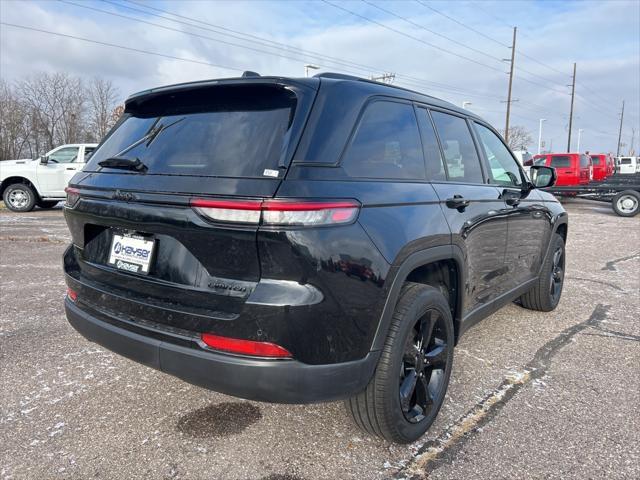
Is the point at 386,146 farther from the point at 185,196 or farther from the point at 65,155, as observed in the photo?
the point at 65,155

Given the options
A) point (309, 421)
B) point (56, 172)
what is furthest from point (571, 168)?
point (309, 421)

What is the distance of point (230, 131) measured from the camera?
2164mm

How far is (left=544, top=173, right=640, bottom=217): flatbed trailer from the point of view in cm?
1422

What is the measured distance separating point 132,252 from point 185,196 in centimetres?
46

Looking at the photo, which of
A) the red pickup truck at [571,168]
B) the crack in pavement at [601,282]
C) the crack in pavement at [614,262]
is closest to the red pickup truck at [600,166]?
the red pickup truck at [571,168]

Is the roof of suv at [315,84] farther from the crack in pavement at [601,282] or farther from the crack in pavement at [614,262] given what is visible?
the crack in pavement at [614,262]

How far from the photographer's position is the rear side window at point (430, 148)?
2.76 meters

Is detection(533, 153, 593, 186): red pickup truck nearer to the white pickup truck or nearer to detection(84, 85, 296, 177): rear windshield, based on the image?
the white pickup truck

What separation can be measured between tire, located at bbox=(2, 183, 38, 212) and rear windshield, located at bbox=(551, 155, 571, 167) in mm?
18398

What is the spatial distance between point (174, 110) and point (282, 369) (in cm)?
143

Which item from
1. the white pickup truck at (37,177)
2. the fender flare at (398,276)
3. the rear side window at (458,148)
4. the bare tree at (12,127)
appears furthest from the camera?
the bare tree at (12,127)

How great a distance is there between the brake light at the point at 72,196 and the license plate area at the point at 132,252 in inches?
15.7

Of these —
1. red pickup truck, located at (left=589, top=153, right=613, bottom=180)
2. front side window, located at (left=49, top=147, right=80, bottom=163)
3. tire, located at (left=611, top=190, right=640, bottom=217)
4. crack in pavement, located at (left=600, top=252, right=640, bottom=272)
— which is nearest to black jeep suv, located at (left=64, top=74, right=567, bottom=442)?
crack in pavement, located at (left=600, top=252, right=640, bottom=272)

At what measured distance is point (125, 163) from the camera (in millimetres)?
2385
